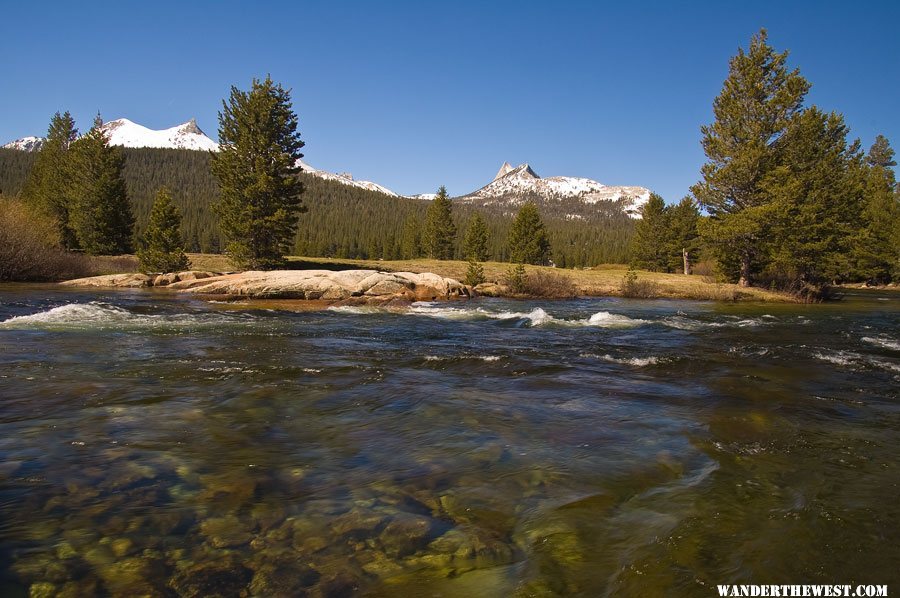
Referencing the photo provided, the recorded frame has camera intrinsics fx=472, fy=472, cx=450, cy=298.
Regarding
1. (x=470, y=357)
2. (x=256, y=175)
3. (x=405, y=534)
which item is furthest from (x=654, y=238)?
(x=405, y=534)

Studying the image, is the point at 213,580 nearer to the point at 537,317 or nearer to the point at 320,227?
the point at 537,317

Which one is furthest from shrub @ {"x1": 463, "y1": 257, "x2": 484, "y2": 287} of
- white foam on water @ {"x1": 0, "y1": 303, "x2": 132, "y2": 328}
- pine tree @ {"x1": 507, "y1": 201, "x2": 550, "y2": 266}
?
pine tree @ {"x1": 507, "y1": 201, "x2": 550, "y2": 266}

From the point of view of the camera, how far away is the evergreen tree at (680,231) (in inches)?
2494

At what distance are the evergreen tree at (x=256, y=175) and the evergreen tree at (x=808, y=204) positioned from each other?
33.5 metres

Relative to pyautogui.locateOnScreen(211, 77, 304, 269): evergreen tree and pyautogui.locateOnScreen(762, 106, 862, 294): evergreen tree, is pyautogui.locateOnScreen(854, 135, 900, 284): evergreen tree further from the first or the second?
pyautogui.locateOnScreen(211, 77, 304, 269): evergreen tree

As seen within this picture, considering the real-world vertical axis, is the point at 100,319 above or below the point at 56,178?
below

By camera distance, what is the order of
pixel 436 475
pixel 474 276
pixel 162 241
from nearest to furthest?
pixel 436 475, pixel 474 276, pixel 162 241

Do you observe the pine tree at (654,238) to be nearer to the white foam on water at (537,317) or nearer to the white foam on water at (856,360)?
the white foam on water at (537,317)

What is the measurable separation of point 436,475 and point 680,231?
68.9 metres

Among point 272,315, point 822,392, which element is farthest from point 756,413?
point 272,315

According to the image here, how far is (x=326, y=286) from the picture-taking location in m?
25.2

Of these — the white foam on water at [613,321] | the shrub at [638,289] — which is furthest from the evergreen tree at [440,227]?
the white foam on water at [613,321]

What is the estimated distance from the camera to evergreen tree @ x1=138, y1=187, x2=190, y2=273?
35.4 m

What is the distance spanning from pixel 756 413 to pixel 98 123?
206 feet
